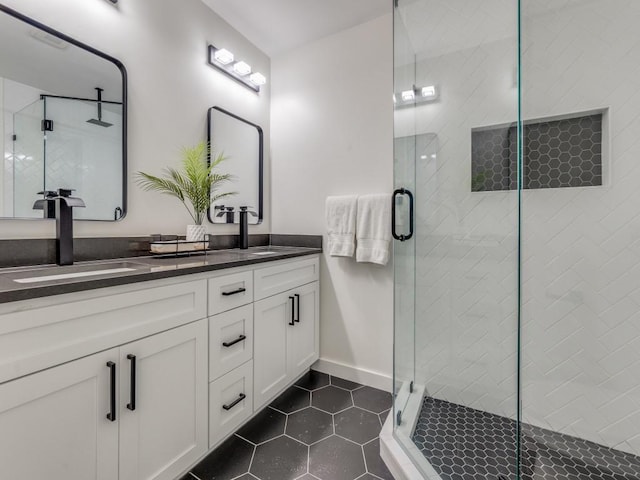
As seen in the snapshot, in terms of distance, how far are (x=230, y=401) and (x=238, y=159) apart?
1532 millimetres

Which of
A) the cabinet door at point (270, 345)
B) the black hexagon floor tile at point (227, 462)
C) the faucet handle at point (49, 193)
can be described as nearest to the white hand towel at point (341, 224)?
the cabinet door at point (270, 345)

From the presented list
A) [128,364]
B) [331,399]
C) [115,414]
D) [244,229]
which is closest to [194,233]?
[244,229]

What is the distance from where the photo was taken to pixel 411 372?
5.61 ft

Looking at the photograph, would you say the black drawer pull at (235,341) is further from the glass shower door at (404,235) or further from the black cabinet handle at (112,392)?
the glass shower door at (404,235)

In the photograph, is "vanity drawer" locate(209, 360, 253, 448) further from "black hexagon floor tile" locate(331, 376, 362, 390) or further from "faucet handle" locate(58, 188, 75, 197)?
"faucet handle" locate(58, 188, 75, 197)

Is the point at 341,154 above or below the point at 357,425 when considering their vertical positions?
above

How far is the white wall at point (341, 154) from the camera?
1939 mm

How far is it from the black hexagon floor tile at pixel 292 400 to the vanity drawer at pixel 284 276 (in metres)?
0.67

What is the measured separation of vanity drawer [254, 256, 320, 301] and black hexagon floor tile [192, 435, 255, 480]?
0.67 m

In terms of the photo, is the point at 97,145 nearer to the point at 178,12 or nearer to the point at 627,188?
the point at 178,12

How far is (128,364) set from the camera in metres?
0.93

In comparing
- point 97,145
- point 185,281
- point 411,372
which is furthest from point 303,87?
point 411,372

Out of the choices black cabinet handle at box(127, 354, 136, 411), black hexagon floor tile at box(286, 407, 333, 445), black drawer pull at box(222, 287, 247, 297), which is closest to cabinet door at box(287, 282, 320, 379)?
Result: black hexagon floor tile at box(286, 407, 333, 445)

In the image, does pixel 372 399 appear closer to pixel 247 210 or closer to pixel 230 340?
pixel 230 340
